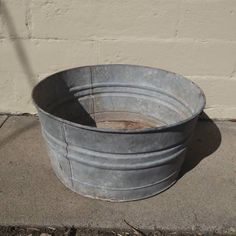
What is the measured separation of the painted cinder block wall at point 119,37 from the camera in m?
2.82

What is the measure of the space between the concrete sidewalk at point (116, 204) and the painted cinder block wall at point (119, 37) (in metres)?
0.63

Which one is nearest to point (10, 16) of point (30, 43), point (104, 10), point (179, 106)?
point (30, 43)

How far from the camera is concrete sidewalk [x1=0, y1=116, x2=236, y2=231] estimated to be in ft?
7.13

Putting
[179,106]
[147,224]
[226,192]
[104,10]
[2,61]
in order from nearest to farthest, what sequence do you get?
[147,224] < [226,192] < [179,106] < [104,10] < [2,61]

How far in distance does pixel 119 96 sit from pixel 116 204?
0.91 metres

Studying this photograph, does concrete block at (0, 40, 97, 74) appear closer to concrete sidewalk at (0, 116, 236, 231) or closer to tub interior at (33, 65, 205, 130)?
tub interior at (33, 65, 205, 130)

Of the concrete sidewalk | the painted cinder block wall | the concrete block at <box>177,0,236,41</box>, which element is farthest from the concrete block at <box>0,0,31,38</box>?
the concrete block at <box>177,0,236,41</box>

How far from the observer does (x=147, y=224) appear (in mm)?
2164

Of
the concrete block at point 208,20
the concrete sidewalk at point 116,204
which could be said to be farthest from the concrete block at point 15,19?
the concrete block at point 208,20

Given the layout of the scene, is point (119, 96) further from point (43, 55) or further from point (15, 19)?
point (15, 19)

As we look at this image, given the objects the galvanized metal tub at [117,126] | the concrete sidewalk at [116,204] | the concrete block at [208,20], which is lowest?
the concrete sidewalk at [116,204]

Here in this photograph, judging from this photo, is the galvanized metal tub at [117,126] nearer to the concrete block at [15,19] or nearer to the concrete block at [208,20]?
the concrete block at [208,20]

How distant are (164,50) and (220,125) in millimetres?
826

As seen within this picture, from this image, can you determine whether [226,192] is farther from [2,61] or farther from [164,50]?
[2,61]
